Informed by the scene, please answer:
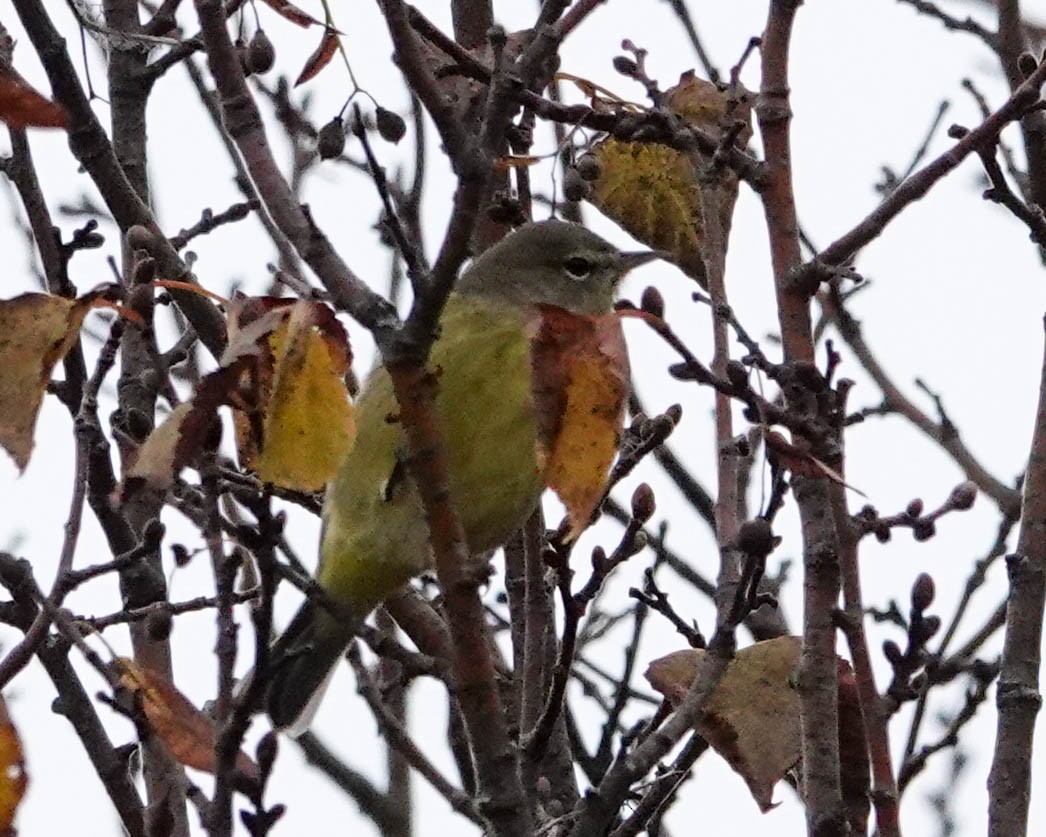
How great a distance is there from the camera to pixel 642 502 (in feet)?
10.6

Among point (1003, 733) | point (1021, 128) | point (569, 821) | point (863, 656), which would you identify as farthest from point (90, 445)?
point (1021, 128)

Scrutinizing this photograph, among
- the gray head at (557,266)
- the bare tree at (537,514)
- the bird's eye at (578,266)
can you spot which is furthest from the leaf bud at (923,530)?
the bird's eye at (578,266)

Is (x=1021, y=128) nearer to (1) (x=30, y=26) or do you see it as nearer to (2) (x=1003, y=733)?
(2) (x=1003, y=733)

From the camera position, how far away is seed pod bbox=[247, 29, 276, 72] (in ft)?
12.6

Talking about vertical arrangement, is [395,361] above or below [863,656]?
above

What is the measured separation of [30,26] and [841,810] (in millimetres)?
2041

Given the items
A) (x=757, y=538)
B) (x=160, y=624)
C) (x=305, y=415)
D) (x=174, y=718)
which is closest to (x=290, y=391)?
(x=305, y=415)

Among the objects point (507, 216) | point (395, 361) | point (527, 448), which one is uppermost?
point (507, 216)

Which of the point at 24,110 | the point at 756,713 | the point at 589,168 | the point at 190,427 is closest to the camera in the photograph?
the point at 24,110

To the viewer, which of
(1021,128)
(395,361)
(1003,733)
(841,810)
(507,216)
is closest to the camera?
(395,361)

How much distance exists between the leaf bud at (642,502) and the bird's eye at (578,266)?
1935mm

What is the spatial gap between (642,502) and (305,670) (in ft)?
4.41

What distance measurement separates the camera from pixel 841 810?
2.72 meters

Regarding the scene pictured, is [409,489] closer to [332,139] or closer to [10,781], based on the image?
[332,139]
